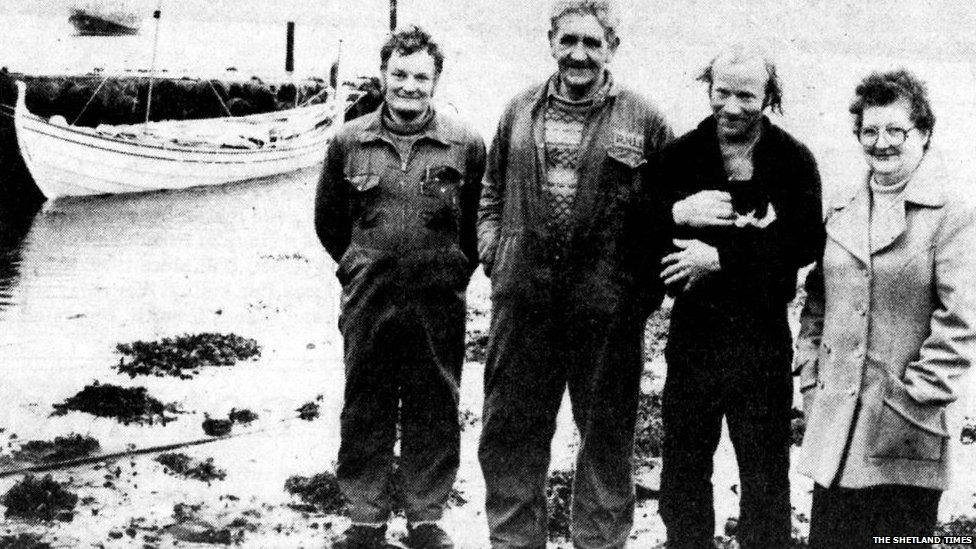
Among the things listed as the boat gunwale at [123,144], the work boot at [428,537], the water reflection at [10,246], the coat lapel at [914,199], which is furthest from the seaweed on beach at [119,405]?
the boat gunwale at [123,144]

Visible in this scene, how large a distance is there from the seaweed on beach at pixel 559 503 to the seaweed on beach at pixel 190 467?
5.11 ft

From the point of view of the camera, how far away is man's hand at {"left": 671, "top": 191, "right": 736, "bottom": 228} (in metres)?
2.98

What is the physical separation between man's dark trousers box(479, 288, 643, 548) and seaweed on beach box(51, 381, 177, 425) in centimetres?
270

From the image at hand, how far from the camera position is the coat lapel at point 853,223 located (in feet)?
8.79

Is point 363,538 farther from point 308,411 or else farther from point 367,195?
point 308,411

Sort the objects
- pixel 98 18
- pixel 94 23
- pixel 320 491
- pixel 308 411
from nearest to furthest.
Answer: pixel 320 491 → pixel 308 411 → pixel 98 18 → pixel 94 23

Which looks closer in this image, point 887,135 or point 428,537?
point 887,135

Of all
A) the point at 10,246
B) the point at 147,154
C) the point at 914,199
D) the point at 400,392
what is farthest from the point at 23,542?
the point at 147,154

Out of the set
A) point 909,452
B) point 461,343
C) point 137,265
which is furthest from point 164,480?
point 137,265

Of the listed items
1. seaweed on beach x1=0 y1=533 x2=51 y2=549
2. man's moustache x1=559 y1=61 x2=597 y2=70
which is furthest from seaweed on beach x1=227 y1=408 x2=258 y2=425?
man's moustache x1=559 y1=61 x2=597 y2=70

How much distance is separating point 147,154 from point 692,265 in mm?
21151

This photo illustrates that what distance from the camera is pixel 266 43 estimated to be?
4412 cm

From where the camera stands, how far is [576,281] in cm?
323

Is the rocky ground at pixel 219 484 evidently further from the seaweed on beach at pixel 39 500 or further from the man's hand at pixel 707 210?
the man's hand at pixel 707 210
